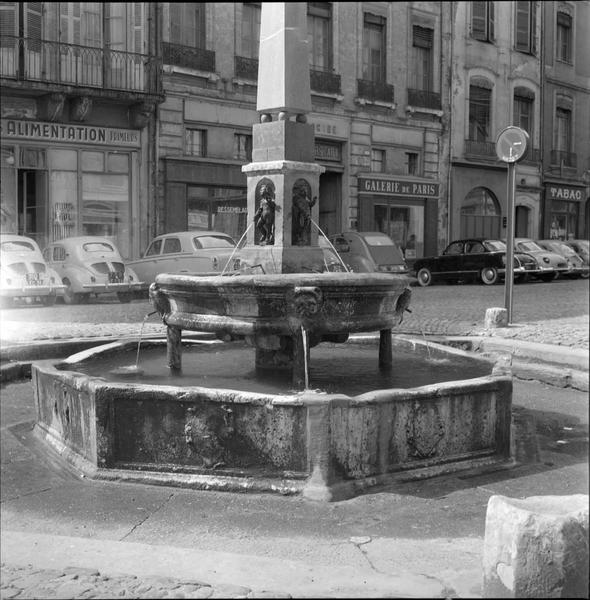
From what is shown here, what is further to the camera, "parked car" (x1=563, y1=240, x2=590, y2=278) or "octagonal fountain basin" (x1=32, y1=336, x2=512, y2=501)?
"octagonal fountain basin" (x1=32, y1=336, x2=512, y2=501)

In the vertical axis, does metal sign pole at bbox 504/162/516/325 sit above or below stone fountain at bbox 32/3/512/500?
above

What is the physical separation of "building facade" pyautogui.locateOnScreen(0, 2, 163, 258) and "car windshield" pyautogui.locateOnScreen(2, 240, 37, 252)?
1845mm

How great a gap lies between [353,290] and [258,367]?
49.1 inches

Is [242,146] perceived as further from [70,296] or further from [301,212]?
[301,212]

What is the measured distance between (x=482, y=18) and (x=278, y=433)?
3321mm

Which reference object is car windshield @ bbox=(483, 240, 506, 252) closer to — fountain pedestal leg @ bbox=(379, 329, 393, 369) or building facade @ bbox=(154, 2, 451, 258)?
building facade @ bbox=(154, 2, 451, 258)

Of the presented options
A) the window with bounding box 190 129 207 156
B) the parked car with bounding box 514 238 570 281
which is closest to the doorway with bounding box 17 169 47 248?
the window with bounding box 190 129 207 156

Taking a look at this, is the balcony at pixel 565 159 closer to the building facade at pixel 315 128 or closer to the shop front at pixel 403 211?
the building facade at pixel 315 128

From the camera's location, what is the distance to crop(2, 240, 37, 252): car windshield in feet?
52.1

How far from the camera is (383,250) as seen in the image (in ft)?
68.3

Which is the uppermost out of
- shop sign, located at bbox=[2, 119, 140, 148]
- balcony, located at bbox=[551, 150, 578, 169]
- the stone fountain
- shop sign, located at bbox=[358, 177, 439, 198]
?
shop sign, located at bbox=[2, 119, 140, 148]

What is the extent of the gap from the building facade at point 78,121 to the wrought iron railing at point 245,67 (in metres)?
2.20

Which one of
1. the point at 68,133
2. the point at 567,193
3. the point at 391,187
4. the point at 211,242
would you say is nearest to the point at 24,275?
the point at 211,242

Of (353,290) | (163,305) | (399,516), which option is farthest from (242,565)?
(163,305)
